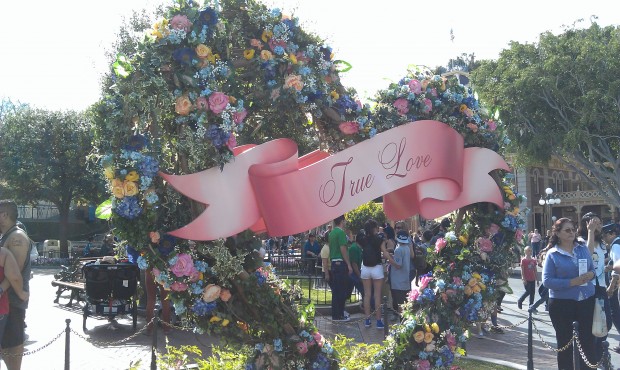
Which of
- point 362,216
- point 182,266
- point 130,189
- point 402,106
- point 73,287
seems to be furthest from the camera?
point 362,216

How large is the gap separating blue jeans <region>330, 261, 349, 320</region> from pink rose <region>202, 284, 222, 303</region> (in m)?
6.15

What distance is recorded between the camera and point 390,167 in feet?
20.1

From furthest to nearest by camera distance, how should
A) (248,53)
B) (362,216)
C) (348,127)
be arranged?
(362,216), (348,127), (248,53)

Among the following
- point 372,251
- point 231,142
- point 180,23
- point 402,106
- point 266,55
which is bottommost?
point 372,251

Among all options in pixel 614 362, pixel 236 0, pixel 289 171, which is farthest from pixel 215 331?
pixel 614 362

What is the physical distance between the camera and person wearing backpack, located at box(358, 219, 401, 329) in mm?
10672

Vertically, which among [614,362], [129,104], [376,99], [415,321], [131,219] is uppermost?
[376,99]

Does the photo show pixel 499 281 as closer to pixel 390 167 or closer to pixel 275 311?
pixel 390 167

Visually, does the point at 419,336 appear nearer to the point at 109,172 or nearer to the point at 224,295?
the point at 224,295

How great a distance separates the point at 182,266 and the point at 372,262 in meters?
6.27

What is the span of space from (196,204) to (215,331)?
1.02m

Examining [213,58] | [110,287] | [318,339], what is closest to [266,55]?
[213,58]

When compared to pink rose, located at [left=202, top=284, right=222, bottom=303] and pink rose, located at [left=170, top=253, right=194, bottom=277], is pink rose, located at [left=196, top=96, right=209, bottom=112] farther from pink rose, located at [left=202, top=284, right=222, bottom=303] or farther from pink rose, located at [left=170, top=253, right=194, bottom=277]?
pink rose, located at [left=202, top=284, right=222, bottom=303]

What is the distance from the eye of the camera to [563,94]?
97.7 feet
